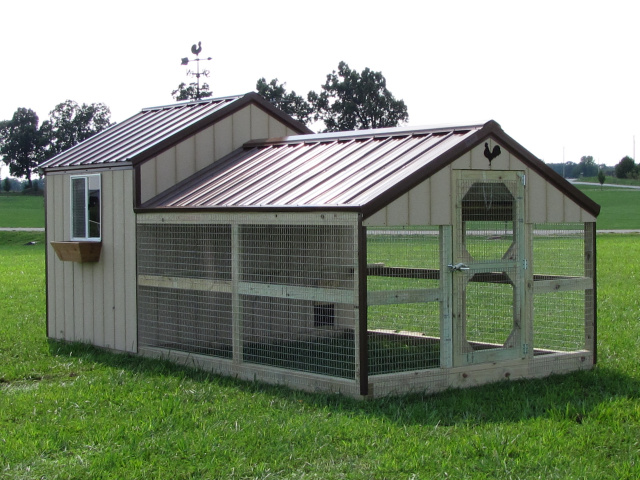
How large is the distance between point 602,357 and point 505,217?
7.00 feet

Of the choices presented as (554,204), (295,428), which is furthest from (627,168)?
(295,428)

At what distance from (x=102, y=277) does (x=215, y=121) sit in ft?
7.76

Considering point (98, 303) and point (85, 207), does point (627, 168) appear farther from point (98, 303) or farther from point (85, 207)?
point (98, 303)

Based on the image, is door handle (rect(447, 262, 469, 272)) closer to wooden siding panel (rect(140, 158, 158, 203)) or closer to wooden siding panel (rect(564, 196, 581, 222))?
wooden siding panel (rect(564, 196, 581, 222))

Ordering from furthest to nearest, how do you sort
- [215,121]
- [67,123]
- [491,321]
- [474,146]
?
[67,123] → [491,321] → [215,121] → [474,146]

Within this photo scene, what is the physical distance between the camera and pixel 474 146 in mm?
8203

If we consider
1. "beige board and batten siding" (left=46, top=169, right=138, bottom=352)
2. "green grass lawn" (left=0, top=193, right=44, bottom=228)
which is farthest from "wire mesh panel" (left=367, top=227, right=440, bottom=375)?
"green grass lawn" (left=0, top=193, right=44, bottom=228)

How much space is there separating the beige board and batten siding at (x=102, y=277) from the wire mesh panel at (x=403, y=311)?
2792 mm

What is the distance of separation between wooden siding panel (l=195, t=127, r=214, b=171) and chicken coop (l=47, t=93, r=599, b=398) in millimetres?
57

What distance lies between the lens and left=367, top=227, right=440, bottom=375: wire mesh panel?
7.75 metres

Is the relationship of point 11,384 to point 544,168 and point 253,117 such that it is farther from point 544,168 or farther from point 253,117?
point 544,168

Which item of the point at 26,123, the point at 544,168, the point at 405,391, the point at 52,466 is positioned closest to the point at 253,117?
the point at 544,168

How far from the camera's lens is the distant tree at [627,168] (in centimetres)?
8975

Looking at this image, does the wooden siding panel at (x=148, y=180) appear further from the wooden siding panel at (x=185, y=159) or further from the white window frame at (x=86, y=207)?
the white window frame at (x=86, y=207)
